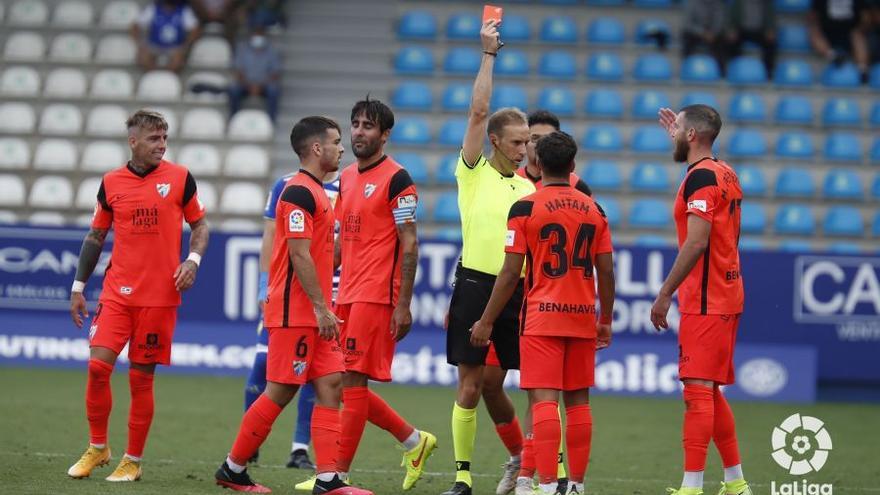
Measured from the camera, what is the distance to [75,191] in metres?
19.6

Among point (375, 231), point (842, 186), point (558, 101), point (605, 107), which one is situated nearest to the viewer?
point (375, 231)

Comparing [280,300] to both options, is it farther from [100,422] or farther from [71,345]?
[71,345]

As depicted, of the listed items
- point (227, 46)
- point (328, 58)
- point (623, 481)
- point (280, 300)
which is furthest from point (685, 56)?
point (280, 300)

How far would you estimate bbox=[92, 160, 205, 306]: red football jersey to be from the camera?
29.0 feet

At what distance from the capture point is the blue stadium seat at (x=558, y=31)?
70.2 feet

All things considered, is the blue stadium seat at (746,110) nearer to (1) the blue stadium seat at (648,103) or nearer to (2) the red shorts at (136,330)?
(1) the blue stadium seat at (648,103)

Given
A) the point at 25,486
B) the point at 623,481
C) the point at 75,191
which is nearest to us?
the point at 25,486

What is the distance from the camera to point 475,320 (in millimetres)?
8555

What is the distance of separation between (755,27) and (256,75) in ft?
25.3

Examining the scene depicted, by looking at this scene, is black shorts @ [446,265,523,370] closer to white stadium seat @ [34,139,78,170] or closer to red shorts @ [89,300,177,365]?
red shorts @ [89,300,177,365]

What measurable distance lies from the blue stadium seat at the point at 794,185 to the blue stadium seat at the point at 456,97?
4750mm

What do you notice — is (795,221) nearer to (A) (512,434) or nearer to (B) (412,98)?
(B) (412,98)

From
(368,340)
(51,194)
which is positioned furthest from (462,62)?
(368,340)

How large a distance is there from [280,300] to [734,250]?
2.82 meters
